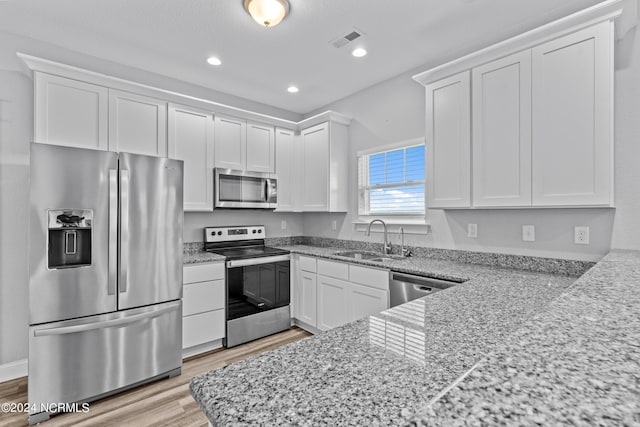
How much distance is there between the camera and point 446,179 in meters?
2.47

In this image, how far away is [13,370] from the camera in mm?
A: 2492

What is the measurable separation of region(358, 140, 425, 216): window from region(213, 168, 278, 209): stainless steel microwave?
3.59 feet

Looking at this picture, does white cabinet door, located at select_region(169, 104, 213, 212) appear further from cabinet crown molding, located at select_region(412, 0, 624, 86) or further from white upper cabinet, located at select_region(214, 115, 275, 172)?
cabinet crown molding, located at select_region(412, 0, 624, 86)

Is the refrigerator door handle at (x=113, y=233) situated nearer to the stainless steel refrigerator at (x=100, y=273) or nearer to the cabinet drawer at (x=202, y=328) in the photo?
the stainless steel refrigerator at (x=100, y=273)

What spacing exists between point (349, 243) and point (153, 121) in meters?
2.49

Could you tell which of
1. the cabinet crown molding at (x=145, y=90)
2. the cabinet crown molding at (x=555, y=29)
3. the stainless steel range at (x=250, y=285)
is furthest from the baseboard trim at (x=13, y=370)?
the cabinet crown molding at (x=555, y=29)

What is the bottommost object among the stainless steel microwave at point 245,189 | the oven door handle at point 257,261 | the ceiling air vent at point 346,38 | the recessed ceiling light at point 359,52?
the oven door handle at point 257,261

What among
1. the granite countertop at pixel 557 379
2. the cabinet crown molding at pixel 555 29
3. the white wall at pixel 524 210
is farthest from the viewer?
the white wall at pixel 524 210

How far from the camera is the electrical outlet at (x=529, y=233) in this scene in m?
2.27

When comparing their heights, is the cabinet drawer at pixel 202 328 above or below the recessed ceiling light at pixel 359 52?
below

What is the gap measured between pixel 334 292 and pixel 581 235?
2.03 metres

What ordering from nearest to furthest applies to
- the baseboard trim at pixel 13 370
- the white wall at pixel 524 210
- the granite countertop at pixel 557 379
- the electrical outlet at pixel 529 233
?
the granite countertop at pixel 557 379, the white wall at pixel 524 210, the electrical outlet at pixel 529 233, the baseboard trim at pixel 13 370

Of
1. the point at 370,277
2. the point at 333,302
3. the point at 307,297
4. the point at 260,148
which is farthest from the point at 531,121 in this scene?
the point at 260,148

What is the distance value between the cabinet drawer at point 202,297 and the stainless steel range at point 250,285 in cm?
10
